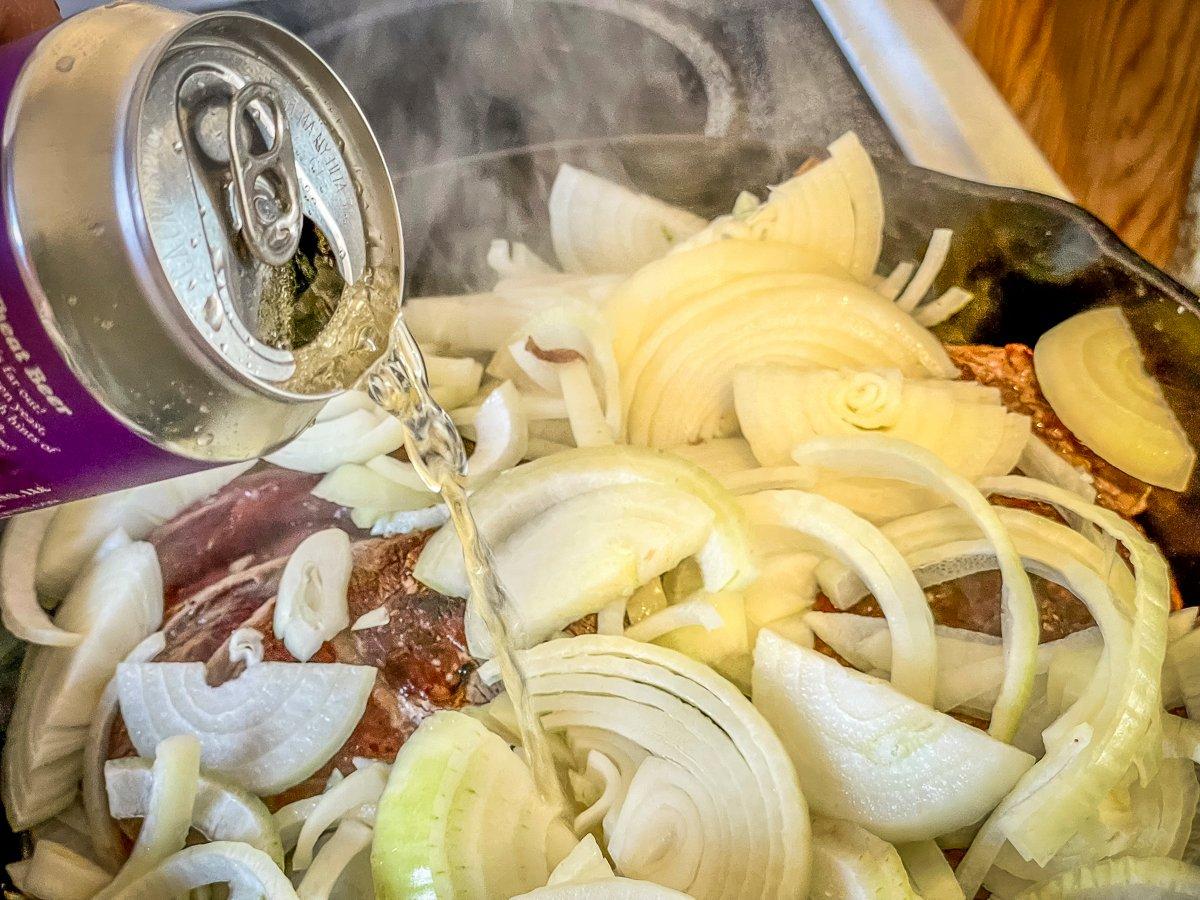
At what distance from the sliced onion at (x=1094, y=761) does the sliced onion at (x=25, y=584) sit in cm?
129

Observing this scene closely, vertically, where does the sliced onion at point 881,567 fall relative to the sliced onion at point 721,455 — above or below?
below

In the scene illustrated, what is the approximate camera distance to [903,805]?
1227 mm

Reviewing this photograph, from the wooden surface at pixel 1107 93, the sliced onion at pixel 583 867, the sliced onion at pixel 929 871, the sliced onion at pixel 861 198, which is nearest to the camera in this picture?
the sliced onion at pixel 583 867

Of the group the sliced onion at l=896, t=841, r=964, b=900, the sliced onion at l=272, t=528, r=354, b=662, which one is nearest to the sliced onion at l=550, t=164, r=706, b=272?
the sliced onion at l=272, t=528, r=354, b=662

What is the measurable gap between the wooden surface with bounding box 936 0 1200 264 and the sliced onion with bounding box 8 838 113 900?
2.39m

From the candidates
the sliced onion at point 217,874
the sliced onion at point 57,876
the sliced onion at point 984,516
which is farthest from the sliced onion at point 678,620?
the sliced onion at point 57,876

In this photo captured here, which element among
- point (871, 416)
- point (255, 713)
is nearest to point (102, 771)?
point (255, 713)

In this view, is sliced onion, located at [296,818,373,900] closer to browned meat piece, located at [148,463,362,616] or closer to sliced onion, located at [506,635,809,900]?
sliced onion, located at [506,635,809,900]

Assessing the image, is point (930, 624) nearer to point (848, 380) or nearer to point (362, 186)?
point (848, 380)

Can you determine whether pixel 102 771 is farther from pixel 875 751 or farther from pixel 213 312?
pixel 875 751

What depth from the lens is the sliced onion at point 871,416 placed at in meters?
1.56

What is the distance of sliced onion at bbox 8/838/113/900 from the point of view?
50.8 inches

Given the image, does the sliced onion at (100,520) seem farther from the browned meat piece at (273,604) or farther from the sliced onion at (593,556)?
Result: the sliced onion at (593,556)

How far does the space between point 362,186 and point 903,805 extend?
98 cm
